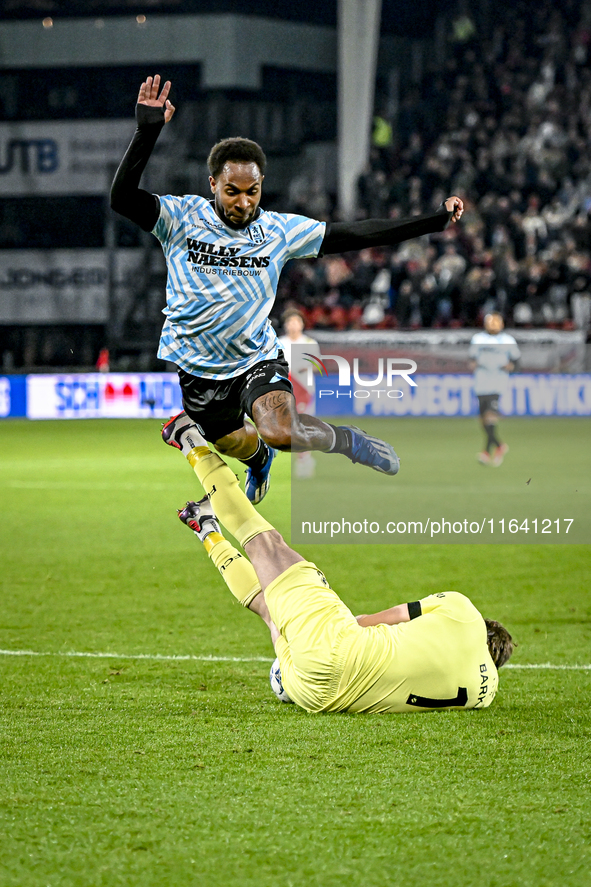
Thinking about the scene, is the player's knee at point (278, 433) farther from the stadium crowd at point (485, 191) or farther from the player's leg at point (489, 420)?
the stadium crowd at point (485, 191)

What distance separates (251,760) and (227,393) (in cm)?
206

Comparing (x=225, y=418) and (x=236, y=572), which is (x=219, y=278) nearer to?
(x=225, y=418)

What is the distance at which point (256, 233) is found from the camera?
559 cm

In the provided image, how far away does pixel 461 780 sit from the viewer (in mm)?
3969

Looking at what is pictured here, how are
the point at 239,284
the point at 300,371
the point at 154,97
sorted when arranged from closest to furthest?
1. the point at 154,97
2. the point at 239,284
3. the point at 300,371

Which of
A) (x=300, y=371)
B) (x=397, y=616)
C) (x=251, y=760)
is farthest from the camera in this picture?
(x=300, y=371)

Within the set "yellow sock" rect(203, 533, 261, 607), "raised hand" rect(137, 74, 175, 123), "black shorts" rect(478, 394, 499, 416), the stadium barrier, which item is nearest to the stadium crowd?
the stadium barrier

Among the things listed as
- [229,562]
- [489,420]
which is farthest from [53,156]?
[229,562]

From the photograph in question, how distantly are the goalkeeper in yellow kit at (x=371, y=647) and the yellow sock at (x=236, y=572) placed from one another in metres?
0.35

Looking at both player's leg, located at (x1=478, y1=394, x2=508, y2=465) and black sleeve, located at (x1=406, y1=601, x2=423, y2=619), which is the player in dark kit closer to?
black sleeve, located at (x1=406, y1=601, x2=423, y2=619)

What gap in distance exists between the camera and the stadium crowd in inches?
952

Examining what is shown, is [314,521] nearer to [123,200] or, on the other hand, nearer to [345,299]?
[123,200]

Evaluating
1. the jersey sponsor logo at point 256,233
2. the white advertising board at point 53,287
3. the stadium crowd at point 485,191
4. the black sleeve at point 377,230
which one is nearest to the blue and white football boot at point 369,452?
the black sleeve at point 377,230

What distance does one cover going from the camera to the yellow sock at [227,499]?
17.0 feet
